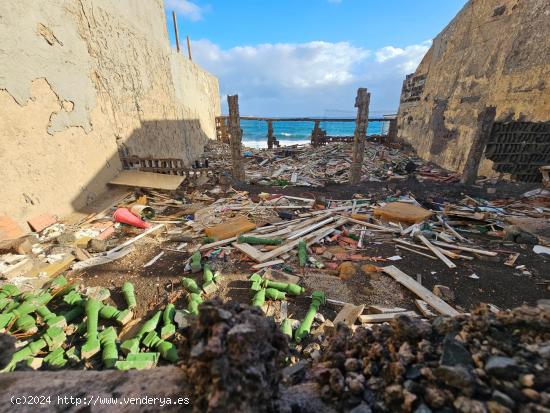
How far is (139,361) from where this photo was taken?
2.67 m

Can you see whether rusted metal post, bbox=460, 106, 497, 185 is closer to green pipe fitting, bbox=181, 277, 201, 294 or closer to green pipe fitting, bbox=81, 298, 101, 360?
green pipe fitting, bbox=181, 277, 201, 294

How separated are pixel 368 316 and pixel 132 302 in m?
3.49

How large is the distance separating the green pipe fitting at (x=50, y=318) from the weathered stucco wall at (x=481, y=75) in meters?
14.0

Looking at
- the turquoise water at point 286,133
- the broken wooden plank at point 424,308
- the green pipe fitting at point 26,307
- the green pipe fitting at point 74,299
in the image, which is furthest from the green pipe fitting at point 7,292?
the turquoise water at point 286,133

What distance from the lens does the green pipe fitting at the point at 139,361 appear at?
2557mm

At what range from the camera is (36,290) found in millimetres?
3914

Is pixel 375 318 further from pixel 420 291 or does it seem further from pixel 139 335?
pixel 139 335

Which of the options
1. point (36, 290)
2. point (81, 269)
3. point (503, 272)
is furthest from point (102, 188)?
point (503, 272)

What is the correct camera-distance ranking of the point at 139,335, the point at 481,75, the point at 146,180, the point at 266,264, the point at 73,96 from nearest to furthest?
1. the point at 139,335
2. the point at 266,264
3. the point at 73,96
4. the point at 146,180
5. the point at 481,75

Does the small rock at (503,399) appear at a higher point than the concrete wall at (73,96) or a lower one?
lower

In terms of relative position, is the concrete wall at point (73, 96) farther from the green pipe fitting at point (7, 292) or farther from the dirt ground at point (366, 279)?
the dirt ground at point (366, 279)

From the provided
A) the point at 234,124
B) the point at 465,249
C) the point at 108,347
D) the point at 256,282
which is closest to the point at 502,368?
the point at 256,282

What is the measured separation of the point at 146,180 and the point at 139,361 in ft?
21.1

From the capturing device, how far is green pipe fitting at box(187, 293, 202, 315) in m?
3.45
